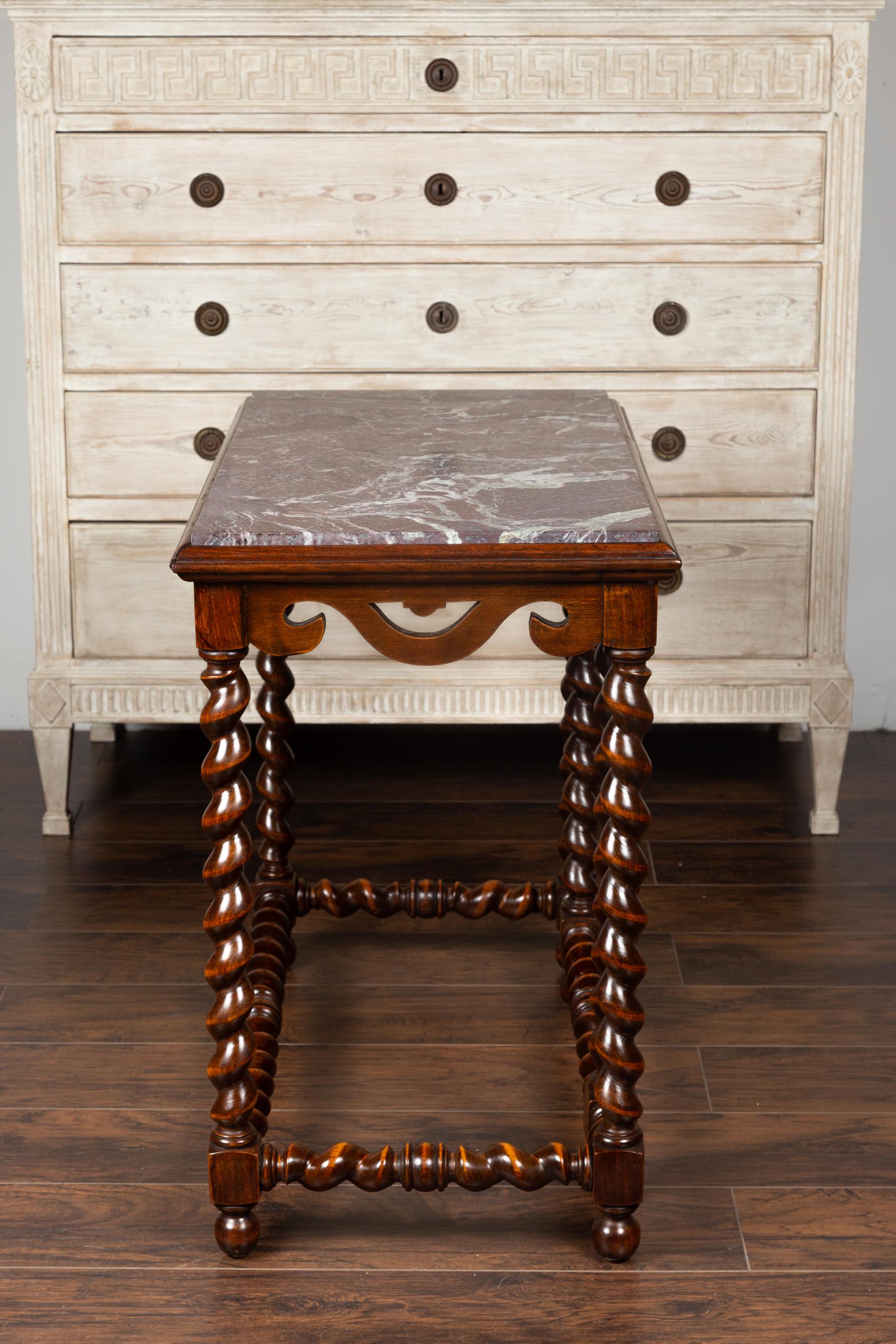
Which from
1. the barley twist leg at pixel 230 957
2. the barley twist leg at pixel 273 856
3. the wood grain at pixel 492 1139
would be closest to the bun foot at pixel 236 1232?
the barley twist leg at pixel 230 957

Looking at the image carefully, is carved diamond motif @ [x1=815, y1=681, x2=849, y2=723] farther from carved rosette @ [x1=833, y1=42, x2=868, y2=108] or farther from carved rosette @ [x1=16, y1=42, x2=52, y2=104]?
carved rosette @ [x1=16, y1=42, x2=52, y2=104]

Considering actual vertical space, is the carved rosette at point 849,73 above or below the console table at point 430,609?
above

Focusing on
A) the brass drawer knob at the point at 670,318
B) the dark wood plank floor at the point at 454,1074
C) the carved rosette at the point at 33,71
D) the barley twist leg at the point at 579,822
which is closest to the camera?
the dark wood plank floor at the point at 454,1074

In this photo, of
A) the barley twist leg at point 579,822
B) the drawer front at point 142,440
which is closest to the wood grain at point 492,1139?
the barley twist leg at point 579,822

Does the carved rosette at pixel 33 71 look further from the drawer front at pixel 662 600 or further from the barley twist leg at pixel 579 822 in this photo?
the barley twist leg at pixel 579 822

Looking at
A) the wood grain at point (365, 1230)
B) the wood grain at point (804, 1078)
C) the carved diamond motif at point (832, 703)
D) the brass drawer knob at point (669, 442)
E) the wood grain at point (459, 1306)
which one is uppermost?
the brass drawer knob at point (669, 442)

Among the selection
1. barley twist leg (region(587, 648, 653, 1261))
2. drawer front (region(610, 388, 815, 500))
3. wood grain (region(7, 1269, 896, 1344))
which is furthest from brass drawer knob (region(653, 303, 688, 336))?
wood grain (region(7, 1269, 896, 1344))

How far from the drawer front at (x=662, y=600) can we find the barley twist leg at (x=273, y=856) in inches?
21.7

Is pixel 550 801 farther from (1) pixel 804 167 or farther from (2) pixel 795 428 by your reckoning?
(1) pixel 804 167

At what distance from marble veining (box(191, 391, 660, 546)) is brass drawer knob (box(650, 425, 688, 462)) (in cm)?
58

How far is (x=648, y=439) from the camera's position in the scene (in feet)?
9.54

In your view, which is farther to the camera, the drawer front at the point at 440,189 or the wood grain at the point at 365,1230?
the drawer front at the point at 440,189

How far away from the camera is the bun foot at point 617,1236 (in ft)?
5.92

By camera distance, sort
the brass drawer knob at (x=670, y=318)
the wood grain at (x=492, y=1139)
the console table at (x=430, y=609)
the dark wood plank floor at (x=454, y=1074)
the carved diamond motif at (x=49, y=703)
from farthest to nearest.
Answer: the carved diamond motif at (x=49, y=703) → the brass drawer knob at (x=670, y=318) → the wood grain at (x=492, y=1139) → the dark wood plank floor at (x=454, y=1074) → the console table at (x=430, y=609)
